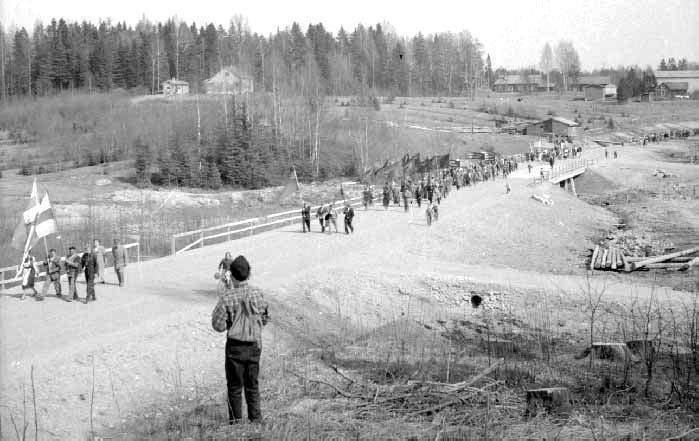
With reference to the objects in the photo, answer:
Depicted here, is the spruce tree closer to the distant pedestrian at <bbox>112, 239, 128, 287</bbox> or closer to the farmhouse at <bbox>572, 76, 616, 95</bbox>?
the distant pedestrian at <bbox>112, 239, 128, 287</bbox>

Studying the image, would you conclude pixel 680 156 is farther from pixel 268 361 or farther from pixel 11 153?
pixel 268 361

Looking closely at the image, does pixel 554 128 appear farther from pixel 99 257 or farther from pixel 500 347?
pixel 500 347

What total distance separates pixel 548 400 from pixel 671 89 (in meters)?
166

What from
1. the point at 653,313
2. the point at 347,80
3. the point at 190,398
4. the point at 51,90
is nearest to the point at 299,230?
the point at 653,313

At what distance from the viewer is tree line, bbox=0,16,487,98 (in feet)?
275

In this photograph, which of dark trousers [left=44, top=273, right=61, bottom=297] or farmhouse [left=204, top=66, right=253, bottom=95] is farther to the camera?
farmhouse [left=204, top=66, right=253, bottom=95]

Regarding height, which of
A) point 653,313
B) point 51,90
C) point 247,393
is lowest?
point 653,313

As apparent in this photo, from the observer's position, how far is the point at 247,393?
8289 millimetres

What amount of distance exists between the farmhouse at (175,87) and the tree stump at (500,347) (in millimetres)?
86149

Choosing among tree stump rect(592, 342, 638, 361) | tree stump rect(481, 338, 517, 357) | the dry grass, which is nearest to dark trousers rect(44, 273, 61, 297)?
the dry grass

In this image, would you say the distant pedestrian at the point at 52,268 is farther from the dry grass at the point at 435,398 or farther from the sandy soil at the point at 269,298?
the dry grass at the point at 435,398

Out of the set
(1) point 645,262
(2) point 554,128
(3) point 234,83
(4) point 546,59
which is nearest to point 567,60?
(4) point 546,59

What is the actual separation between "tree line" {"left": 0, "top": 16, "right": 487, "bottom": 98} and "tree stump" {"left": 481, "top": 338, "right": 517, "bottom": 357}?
56.6 metres

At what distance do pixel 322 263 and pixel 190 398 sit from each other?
11.4 metres
